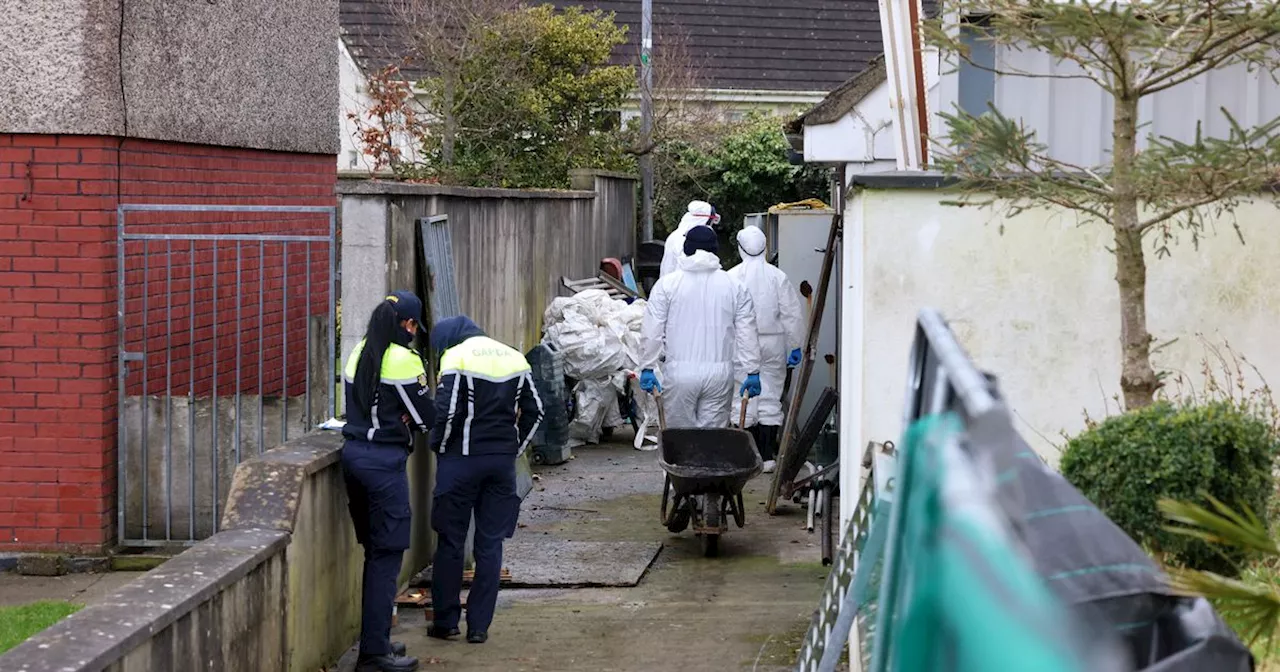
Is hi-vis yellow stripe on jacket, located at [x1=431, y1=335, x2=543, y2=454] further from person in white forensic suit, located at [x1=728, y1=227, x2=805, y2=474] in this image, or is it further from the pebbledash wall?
person in white forensic suit, located at [x1=728, y1=227, x2=805, y2=474]

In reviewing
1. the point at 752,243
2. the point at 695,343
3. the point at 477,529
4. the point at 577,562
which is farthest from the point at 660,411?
the point at 477,529

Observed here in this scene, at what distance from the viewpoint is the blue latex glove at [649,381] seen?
38.0ft

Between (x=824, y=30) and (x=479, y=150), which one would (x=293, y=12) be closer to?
(x=479, y=150)

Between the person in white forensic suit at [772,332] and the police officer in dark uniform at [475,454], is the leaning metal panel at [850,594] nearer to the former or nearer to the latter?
the police officer in dark uniform at [475,454]

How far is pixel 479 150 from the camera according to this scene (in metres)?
21.1

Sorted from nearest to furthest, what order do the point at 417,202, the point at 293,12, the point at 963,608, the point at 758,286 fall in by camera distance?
the point at 963,608, the point at 417,202, the point at 293,12, the point at 758,286

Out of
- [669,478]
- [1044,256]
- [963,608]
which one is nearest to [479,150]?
[669,478]

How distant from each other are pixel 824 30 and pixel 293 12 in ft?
68.4

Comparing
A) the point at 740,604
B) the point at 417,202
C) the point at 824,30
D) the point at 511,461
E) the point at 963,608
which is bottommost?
the point at 740,604

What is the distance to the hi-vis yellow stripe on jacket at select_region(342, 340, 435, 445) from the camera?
7605 millimetres

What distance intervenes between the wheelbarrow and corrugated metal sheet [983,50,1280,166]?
296 cm

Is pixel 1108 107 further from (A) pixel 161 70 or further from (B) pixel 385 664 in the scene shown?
(A) pixel 161 70

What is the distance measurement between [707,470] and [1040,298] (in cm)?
332

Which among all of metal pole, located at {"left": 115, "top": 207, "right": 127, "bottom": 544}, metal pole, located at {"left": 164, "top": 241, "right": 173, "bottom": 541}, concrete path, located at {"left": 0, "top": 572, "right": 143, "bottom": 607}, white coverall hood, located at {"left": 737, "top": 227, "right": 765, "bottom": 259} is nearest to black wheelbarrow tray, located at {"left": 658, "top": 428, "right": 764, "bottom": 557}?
white coverall hood, located at {"left": 737, "top": 227, "right": 765, "bottom": 259}
